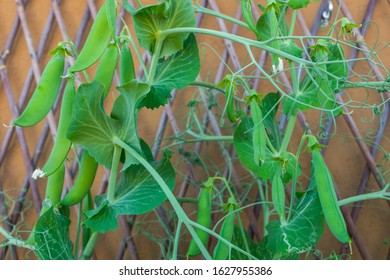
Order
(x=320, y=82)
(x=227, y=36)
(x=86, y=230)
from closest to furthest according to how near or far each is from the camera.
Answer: (x=227, y=36) → (x=320, y=82) → (x=86, y=230)

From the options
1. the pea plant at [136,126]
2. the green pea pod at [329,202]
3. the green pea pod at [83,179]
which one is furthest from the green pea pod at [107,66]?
the green pea pod at [329,202]

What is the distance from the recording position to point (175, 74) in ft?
2.96

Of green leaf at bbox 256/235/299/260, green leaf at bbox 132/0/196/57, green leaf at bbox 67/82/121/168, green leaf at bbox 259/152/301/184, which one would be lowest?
green leaf at bbox 256/235/299/260

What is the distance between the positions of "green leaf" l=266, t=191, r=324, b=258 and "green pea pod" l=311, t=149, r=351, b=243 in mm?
43

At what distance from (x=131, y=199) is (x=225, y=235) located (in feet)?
0.54

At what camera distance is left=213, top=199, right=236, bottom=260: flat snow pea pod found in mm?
858

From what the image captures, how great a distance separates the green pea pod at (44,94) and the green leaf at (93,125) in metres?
0.05

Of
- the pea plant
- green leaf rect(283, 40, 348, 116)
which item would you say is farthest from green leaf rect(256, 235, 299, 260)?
green leaf rect(283, 40, 348, 116)

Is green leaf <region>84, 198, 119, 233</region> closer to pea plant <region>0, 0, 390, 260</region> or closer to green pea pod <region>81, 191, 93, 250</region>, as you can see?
pea plant <region>0, 0, 390, 260</region>

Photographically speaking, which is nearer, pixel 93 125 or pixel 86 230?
pixel 93 125

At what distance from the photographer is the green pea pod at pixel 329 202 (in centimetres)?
81

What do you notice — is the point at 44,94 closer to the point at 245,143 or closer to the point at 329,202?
the point at 245,143

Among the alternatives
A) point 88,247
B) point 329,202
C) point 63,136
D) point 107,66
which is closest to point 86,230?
point 88,247
